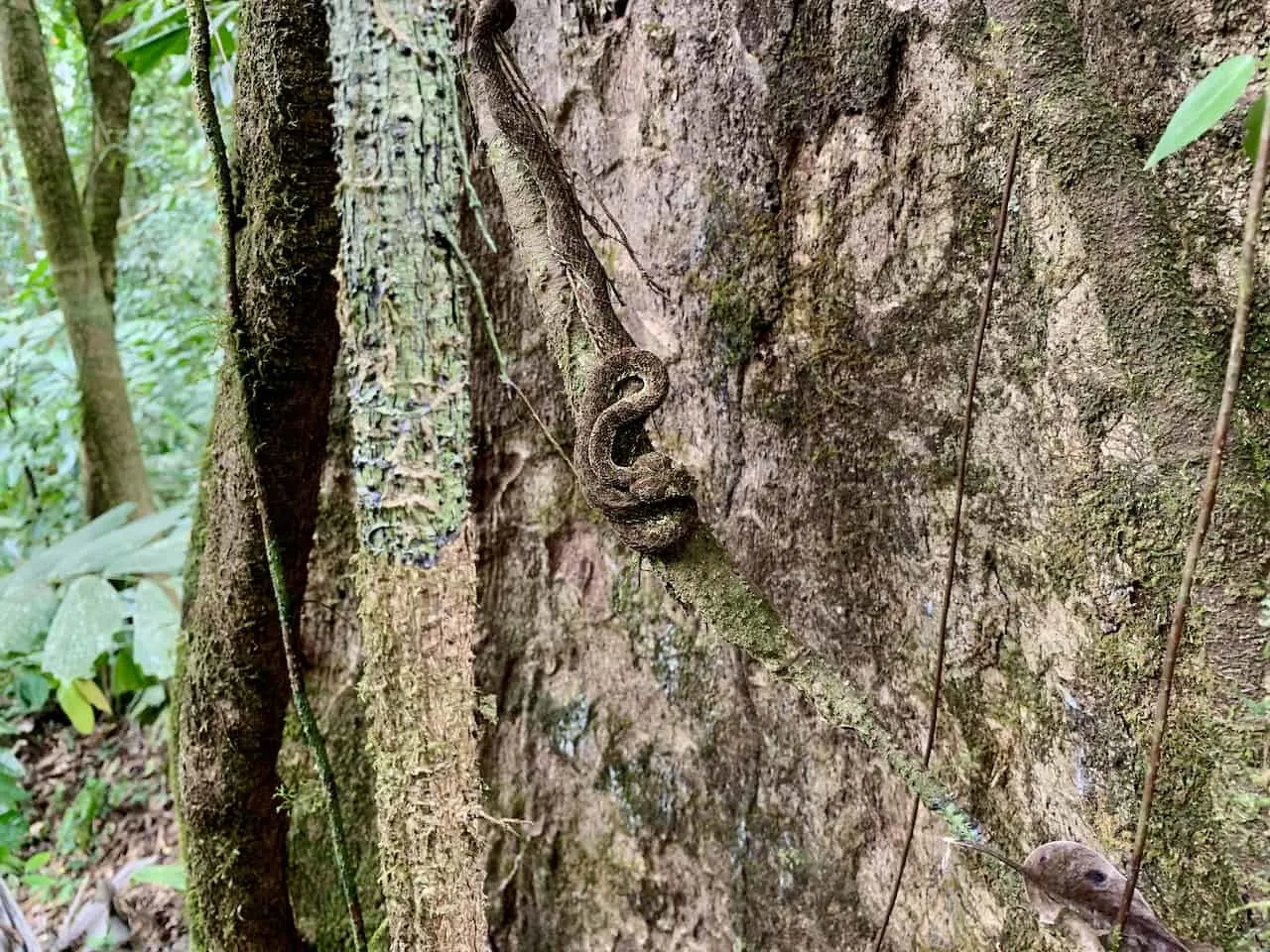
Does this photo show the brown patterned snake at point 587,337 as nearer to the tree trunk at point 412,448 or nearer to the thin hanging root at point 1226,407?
the tree trunk at point 412,448

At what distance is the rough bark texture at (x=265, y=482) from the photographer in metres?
1.40

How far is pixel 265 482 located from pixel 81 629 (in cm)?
79

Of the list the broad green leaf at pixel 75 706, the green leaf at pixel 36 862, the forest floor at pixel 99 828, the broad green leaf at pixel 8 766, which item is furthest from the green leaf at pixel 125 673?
the green leaf at pixel 36 862

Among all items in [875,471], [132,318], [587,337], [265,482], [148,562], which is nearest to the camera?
[587,337]

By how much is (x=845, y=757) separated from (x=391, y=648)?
2.58 feet

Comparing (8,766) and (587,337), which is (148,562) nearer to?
(8,766)

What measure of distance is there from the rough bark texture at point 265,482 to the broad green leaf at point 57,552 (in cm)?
69

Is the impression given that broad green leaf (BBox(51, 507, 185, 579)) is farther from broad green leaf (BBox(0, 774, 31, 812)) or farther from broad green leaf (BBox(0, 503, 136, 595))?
broad green leaf (BBox(0, 774, 31, 812))

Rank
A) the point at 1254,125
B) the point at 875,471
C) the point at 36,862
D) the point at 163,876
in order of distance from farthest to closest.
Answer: the point at 36,862
the point at 163,876
the point at 875,471
the point at 1254,125

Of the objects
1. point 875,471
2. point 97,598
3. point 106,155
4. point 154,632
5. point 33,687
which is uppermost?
point 106,155

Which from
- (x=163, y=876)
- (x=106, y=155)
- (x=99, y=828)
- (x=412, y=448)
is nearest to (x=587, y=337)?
(x=412, y=448)

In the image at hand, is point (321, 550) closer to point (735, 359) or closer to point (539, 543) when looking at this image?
point (539, 543)

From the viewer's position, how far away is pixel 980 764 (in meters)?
1.27

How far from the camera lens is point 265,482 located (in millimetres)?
1485
